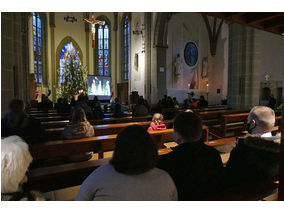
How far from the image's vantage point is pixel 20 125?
9.29 feet

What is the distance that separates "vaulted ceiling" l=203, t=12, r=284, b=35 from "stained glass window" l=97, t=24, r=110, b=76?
58.3 feet

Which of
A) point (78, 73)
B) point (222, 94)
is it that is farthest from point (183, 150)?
point (222, 94)

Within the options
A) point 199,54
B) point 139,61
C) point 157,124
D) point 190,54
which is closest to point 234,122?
point 157,124

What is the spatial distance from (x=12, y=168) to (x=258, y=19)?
3256mm

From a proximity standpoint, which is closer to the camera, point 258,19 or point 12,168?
point 12,168

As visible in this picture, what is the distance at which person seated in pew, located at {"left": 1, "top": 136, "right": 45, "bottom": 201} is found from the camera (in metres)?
1.35

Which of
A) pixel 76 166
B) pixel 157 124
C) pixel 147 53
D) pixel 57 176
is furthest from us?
pixel 147 53

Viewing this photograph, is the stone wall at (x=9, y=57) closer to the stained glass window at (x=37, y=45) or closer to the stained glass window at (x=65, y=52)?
the stained glass window at (x=37, y=45)

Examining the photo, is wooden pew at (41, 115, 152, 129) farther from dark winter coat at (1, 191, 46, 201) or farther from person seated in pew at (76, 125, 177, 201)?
person seated in pew at (76, 125, 177, 201)

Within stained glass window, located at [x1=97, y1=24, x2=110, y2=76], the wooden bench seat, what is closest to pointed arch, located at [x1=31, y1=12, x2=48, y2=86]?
stained glass window, located at [x1=97, y1=24, x2=110, y2=76]

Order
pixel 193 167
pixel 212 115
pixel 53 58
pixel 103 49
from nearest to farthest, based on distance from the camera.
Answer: pixel 193 167, pixel 212 115, pixel 53 58, pixel 103 49

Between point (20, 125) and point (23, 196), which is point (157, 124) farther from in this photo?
point (23, 196)
